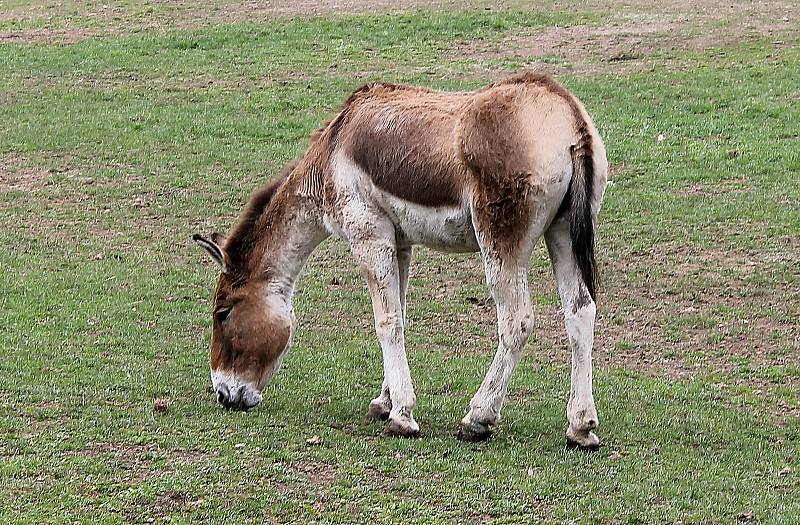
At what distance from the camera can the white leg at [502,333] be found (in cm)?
665

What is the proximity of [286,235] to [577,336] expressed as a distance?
1932 mm

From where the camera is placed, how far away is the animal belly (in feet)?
22.2

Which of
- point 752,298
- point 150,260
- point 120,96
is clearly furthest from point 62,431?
point 120,96

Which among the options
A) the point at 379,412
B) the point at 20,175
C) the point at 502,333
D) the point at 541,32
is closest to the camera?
the point at 502,333

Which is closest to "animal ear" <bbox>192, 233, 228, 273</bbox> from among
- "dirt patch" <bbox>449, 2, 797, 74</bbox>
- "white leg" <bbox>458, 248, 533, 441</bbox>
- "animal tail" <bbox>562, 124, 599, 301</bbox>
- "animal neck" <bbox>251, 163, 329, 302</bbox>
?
"animal neck" <bbox>251, 163, 329, 302</bbox>

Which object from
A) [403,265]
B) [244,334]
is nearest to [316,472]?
[244,334]

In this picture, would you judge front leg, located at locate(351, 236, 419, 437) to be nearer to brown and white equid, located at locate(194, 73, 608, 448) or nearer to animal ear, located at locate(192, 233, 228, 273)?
brown and white equid, located at locate(194, 73, 608, 448)

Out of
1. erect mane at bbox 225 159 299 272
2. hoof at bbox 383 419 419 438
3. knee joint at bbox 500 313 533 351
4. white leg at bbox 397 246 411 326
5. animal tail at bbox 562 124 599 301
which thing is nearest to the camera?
animal tail at bbox 562 124 599 301

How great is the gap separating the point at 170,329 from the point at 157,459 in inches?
125

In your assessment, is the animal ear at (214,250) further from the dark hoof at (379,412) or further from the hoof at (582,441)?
the hoof at (582,441)

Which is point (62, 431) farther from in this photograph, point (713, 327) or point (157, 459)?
point (713, 327)

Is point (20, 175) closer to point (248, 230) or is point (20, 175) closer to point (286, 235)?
point (248, 230)

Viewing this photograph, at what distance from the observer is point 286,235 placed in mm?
7547

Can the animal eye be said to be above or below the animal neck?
below
